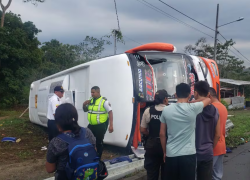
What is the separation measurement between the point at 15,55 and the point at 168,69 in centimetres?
1638

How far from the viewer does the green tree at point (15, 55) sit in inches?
771

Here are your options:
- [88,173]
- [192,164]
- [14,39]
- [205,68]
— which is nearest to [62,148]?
[88,173]

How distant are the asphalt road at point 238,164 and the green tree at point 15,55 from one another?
17161 mm

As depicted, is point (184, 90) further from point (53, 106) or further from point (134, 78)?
point (53, 106)

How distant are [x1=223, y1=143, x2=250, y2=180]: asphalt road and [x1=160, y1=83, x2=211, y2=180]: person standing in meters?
2.62

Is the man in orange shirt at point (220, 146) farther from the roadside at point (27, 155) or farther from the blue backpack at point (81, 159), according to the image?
the blue backpack at point (81, 159)

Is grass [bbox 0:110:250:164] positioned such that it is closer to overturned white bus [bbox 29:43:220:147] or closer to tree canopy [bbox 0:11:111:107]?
overturned white bus [bbox 29:43:220:147]

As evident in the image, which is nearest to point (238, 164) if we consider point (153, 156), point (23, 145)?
point (153, 156)

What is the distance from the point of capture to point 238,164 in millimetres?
6262

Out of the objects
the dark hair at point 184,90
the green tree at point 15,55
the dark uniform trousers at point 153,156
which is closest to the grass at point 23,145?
the dark uniform trousers at point 153,156

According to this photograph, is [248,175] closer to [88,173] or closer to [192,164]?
[192,164]

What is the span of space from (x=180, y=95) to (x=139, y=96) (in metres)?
2.65

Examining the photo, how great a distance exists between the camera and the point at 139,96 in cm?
589

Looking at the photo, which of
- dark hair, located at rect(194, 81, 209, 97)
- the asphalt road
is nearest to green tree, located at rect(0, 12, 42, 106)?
the asphalt road
